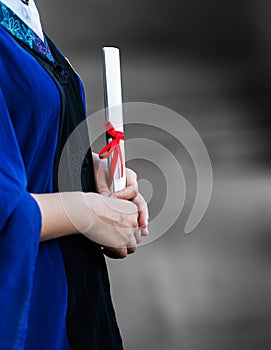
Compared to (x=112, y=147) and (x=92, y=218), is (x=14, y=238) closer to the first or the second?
(x=92, y=218)

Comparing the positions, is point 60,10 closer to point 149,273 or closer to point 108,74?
point 149,273

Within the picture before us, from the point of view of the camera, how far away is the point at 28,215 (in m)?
0.40

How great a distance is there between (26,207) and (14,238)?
0.07 ft

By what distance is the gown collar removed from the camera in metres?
0.44

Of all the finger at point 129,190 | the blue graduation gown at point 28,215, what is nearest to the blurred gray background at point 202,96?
the finger at point 129,190

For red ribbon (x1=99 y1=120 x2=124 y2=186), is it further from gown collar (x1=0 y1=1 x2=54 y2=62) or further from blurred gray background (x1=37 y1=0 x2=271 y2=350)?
blurred gray background (x1=37 y1=0 x2=271 y2=350)

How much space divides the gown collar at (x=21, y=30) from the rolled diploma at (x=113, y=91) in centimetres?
7

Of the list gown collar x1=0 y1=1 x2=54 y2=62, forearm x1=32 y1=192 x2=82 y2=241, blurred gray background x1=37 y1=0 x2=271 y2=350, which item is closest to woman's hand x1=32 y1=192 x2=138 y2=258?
forearm x1=32 y1=192 x2=82 y2=241

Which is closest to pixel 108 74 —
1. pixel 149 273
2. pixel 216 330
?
pixel 216 330

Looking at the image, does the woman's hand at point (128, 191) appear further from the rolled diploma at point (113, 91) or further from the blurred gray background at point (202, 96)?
the blurred gray background at point (202, 96)

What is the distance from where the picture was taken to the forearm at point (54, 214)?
418 millimetres

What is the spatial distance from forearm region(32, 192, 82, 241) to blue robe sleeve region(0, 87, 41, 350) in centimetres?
1

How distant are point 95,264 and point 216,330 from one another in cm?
69

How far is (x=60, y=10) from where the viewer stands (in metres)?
1.68
